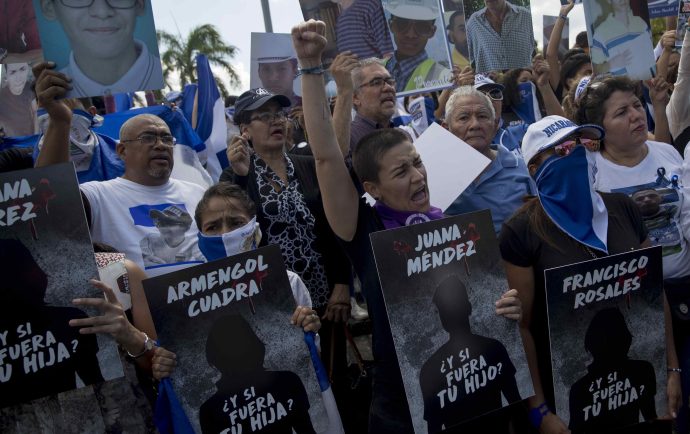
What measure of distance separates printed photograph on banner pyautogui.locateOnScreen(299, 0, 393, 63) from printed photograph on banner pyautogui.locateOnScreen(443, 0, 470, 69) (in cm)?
113

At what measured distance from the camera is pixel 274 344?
2291 mm

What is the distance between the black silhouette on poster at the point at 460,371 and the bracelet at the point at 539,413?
0.18 m

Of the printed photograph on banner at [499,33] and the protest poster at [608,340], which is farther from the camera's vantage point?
the printed photograph on banner at [499,33]

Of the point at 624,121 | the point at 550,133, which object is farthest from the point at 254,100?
Answer: the point at 624,121

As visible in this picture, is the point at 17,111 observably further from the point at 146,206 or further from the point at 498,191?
the point at 498,191

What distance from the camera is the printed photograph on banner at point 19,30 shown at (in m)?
2.68

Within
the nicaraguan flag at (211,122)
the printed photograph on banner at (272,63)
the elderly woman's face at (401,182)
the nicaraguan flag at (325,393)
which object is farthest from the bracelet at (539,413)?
the nicaraguan flag at (211,122)

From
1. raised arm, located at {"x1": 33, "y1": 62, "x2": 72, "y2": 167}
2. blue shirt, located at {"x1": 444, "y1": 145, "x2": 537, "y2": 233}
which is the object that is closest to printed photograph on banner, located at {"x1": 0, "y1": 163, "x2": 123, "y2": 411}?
raised arm, located at {"x1": 33, "y1": 62, "x2": 72, "y2": 167}

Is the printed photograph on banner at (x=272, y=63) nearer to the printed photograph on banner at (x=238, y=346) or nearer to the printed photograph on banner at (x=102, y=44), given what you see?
the printed photograph on banner at (x=102, y=44)

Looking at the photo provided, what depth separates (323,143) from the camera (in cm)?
246

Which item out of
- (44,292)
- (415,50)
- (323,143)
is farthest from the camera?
(415,50)

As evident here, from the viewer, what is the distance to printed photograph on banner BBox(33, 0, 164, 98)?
2.50m

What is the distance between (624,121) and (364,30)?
177 centimetres

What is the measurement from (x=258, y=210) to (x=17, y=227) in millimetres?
1729
